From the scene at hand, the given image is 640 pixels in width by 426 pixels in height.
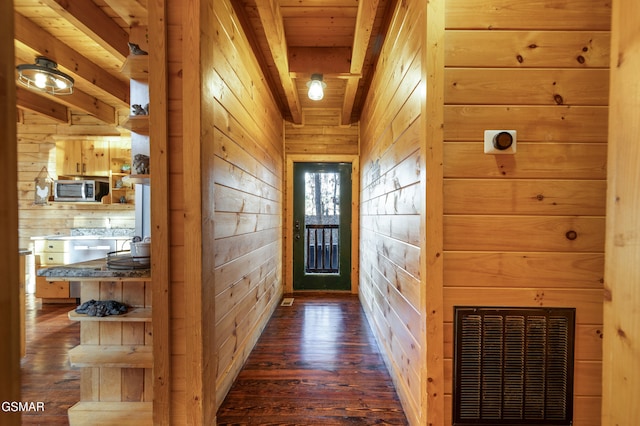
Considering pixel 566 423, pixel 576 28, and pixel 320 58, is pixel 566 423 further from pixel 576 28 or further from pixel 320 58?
pixel 320 58

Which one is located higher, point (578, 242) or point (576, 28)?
point (576, 28)

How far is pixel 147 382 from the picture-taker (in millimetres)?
1529

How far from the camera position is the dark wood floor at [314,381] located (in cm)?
161

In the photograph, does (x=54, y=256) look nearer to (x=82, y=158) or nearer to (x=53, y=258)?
(x=53, y=258)

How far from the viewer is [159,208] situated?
4.21 feet

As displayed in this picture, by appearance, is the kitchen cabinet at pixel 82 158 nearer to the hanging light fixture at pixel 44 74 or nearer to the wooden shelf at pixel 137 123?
the hanging light fixture at pixel 44 74

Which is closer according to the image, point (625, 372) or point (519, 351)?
point (625, 372)

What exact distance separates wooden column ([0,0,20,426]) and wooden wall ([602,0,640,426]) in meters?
1.27

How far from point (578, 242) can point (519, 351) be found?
594mm

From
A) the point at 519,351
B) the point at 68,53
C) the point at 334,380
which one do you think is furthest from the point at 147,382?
the point at 68,53

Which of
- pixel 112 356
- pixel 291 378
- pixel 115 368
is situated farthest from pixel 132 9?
pixel 291 378

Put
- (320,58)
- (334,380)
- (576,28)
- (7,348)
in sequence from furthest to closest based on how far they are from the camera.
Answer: (320,58), (334,380), (576,28), (7,348)

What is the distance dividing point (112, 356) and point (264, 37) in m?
2.50

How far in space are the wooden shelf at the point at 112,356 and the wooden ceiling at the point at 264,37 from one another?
201 cm
